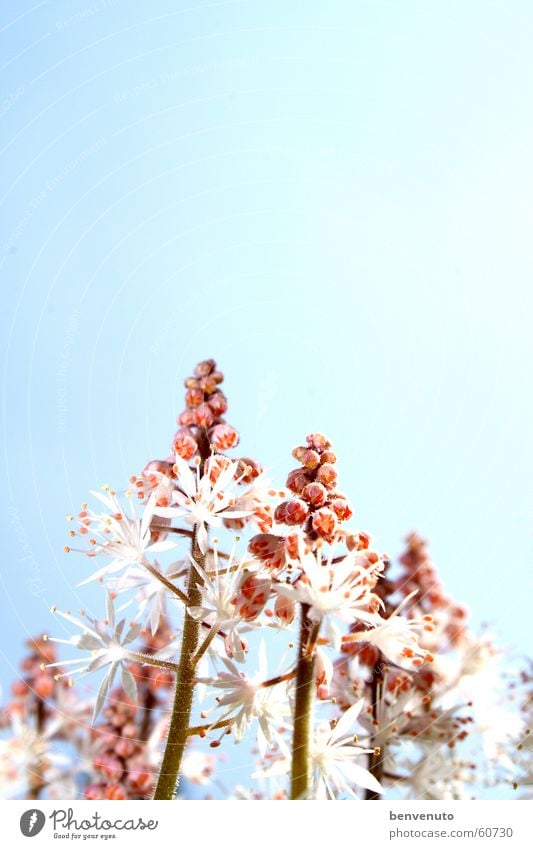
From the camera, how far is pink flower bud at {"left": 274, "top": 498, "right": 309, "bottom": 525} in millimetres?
2078

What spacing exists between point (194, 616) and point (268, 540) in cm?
26

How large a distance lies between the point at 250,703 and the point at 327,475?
595 millimetres

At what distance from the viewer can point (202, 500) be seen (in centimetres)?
232

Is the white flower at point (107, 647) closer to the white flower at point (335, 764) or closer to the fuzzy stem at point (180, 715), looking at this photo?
the fuzzy stem at point (180, 715)

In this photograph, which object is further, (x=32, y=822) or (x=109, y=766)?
(x=109, y=766)

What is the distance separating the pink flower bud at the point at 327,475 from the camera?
2156 mm

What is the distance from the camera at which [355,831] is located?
239cm

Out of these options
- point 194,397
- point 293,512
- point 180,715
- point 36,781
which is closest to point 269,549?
point 293,512

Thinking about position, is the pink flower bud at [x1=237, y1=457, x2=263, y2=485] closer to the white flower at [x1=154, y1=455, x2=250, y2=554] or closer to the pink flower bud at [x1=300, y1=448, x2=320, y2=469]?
the white flower at [x1=154, y1=455, x2=250, y2=554]

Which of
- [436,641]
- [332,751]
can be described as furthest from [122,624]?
[436,641]

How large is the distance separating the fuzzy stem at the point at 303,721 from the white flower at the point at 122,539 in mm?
532

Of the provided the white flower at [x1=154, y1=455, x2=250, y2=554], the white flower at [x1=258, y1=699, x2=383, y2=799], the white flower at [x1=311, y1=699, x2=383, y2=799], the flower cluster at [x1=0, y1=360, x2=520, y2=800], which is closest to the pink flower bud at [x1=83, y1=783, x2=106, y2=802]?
the flower cluster at [x1=0, y1=360, x2=520, y2=800]

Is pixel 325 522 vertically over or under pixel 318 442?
under

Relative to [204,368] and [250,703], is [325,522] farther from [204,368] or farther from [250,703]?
[204,368]
